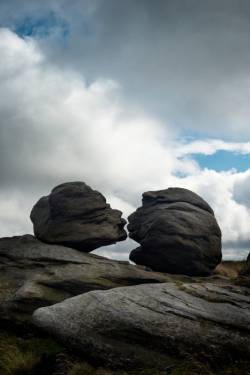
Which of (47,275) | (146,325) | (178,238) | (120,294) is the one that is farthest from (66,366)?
(178,238)

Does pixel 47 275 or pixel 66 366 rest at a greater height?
pixel 47 275

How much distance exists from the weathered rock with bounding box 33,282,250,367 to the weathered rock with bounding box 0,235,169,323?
505 cm

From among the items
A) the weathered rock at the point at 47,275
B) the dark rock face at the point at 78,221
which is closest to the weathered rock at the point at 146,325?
the weathered rock at the point at 47,275

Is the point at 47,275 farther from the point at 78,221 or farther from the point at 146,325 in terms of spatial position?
the point at 146,325

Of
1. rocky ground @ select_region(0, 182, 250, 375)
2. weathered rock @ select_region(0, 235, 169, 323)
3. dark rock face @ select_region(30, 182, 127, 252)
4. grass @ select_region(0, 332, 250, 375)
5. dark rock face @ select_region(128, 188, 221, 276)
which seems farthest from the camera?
dark rock face @ select_region(30, 182, 127, 252)

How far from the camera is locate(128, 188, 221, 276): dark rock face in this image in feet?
104

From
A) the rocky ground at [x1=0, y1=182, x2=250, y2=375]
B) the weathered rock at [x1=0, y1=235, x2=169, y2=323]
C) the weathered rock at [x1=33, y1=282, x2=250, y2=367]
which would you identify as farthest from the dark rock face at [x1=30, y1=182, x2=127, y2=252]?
the weathered rock at [x1=33, y1=282, x2=250, y2=367]

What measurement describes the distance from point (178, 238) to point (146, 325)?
11.3 metres

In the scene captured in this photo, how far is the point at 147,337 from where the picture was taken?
66.6 ft

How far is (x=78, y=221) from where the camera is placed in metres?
33.2

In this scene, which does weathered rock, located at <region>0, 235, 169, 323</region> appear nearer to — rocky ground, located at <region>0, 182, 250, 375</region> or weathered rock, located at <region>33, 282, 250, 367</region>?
rocky ground, located at <region>0, 182, 250, 375</region>

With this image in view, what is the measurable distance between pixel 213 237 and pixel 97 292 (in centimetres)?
1276

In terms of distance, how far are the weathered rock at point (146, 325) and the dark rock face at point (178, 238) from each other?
7890mm

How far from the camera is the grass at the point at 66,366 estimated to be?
734 inches
